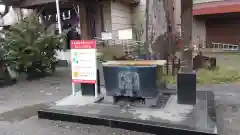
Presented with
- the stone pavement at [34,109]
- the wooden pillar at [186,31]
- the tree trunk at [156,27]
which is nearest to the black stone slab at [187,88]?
the wooden pillar at [186,31]

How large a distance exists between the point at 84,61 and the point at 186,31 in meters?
2.74

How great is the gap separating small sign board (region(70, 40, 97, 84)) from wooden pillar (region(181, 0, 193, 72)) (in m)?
2.19

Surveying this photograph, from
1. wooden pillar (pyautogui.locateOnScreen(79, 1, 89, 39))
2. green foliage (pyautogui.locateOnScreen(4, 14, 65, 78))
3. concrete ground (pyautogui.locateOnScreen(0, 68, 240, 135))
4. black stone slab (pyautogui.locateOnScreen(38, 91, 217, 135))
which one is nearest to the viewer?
black stone slab (pyautogui.locateOnScreen(38, 91, 217, 135))

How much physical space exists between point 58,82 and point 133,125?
16.9ft

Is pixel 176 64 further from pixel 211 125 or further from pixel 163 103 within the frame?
pixel 211 125

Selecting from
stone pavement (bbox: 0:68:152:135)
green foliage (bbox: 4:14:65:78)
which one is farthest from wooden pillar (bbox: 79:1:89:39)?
stone pavement (bbox: 0:68:152:135)

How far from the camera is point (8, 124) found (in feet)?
14.8

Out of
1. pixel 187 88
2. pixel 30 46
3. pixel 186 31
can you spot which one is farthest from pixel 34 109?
pixel 186 31

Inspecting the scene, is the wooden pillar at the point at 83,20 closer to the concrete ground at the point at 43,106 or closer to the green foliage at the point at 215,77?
the concrete ground at the point at 43,106

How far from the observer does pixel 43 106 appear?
5559mm

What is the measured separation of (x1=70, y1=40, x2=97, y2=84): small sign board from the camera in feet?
17.3

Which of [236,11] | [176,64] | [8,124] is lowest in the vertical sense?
[8,124]

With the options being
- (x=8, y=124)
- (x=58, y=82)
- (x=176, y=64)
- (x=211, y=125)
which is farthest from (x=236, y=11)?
(x=8, y=124)

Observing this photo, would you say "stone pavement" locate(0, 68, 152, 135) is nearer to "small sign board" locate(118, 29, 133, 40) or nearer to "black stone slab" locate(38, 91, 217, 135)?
"black stone slab" locate(38, 91, 217, 135)
